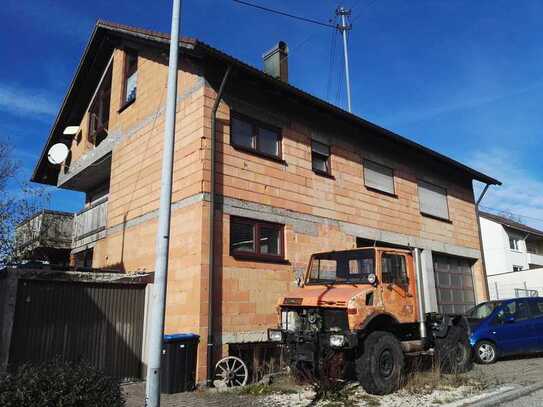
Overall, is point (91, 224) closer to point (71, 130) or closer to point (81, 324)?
point (71, 130)

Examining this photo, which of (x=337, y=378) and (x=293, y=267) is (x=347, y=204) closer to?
(x=293, y=267)

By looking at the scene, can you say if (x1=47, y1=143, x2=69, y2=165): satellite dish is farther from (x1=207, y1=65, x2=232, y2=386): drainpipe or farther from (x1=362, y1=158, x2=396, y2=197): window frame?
(x1=362, y1=158, x2=396, y2=197): window frame

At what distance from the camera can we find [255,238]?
36.9ft

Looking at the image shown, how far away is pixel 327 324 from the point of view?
8469mm

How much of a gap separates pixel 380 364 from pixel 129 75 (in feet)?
37.7

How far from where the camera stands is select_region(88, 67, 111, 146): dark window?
16.3m

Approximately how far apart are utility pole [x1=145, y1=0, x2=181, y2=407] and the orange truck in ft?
10.1

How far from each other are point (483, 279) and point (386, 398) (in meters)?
13.1

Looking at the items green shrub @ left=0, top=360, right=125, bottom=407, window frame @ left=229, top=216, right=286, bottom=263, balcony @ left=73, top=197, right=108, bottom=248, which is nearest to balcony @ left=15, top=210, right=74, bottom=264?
balcony @ left=73, top=197, right=108, bottom=248

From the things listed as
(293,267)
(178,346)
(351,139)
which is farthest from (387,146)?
(178,346)

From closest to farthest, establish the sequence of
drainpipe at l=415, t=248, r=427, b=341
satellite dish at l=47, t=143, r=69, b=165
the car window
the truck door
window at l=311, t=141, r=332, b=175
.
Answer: the truck door, drainpipe at l=415, t=248, r=427, b=341, the car window, window at l=311, t=141, r=332, b=175, satellite dish at l=47, t=143, r=69, b=165

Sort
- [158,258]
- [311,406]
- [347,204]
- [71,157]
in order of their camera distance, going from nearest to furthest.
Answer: [158,258] < [311,406] < [347,204] < [71,157]

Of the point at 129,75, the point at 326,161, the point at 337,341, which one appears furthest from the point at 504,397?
the point at 129,75

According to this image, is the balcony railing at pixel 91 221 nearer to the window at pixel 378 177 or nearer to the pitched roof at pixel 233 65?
the pitched roof at pixel 233 65
